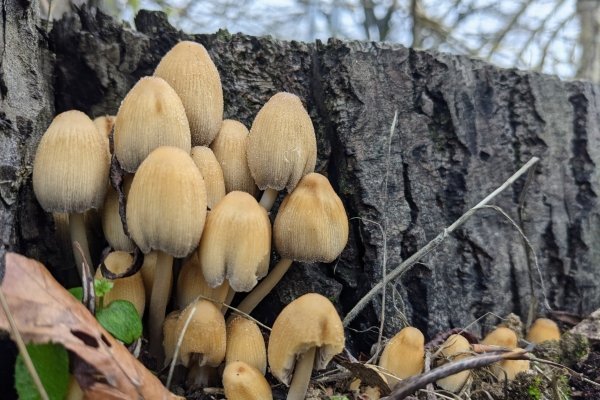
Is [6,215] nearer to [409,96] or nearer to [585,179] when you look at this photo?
[409,96]

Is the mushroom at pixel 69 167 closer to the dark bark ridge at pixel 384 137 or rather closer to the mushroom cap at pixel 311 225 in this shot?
the dark bark ridge at pixel 384 137

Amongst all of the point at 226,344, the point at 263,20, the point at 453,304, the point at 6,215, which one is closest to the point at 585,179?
the point at 453,304

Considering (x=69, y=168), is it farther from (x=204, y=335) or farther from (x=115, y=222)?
(x=204, y=335)

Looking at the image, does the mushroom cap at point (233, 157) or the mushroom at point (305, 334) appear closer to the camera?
the mushroom at point (305, 334)

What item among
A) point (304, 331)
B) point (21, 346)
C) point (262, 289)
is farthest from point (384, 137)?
point (21, 346)

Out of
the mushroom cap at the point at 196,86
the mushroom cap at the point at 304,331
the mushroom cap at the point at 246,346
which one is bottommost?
the mushroom cap at the point at 246,346

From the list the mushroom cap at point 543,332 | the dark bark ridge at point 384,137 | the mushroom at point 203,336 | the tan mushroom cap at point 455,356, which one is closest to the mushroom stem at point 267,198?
the dark bark ridge at point 384,137
